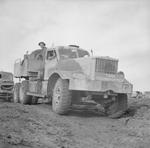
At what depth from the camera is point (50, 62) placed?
37.7 feet

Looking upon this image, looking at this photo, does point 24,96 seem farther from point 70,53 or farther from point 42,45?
point 70,53

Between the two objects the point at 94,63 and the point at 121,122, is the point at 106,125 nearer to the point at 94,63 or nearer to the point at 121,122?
the point at 121,122

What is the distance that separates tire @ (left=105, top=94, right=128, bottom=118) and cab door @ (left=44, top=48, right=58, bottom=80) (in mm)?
2747

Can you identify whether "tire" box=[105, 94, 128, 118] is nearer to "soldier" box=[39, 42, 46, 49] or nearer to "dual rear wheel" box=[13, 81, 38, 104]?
"dual rear wheel" box=[13, 81, 38, 104]

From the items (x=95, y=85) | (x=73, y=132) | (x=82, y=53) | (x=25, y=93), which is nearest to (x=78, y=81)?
(x=95, y=85)

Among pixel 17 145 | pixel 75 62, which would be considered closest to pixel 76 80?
pixel 75 62

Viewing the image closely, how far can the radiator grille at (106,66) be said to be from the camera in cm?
927

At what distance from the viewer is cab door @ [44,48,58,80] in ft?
36.6

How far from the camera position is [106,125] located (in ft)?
27.1

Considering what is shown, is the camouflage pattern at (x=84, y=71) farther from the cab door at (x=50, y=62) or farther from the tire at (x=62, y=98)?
the tire at (x=62, y=98)

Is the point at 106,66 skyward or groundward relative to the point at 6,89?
skyward

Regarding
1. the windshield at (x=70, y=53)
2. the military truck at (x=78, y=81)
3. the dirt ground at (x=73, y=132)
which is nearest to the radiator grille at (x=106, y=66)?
the military truck at (x=78, y=81)

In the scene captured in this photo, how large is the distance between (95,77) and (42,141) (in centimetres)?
392

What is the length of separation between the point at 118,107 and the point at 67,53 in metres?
2.99
